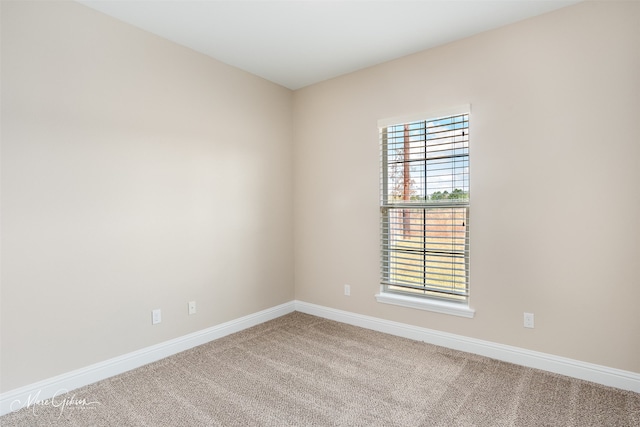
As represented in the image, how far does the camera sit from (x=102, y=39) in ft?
8.16

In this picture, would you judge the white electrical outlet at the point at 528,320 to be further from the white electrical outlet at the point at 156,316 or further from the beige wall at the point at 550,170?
the white electrical outlet at the point at 156,316

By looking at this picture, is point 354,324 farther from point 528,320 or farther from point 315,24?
point 315,24

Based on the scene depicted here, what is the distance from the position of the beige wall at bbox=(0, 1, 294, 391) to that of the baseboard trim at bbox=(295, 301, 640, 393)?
1.22 meters

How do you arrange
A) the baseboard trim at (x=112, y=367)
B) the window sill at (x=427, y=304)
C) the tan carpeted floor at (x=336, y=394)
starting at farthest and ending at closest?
the window sill at (x=427, y=304) → the baseboard trim at (x=112, y=367) → the tan carpeted floor at (x=336, y=394)

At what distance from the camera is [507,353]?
2.72m

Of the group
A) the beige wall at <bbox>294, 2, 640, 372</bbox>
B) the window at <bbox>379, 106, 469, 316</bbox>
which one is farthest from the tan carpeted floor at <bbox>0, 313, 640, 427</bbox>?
the window at <bbox>379, 106, 469, 316</bbox>

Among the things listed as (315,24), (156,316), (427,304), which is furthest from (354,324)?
(315,24)

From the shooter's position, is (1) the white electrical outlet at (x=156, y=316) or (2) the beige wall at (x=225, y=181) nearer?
(2) the beige wall at (x=225, y=181)

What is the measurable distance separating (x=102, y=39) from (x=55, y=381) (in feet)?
7.79

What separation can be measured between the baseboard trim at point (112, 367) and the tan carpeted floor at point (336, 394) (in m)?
0.06

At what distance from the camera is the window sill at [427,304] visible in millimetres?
2934

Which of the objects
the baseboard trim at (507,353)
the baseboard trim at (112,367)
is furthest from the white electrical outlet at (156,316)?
the baseboard trim at (507,353)

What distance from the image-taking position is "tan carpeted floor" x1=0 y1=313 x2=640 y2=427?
202 centimetres

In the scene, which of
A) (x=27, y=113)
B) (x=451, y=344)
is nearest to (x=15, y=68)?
(x=27, y=113)
